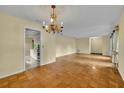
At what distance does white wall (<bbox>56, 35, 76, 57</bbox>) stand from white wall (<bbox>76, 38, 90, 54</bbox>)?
3.22ft

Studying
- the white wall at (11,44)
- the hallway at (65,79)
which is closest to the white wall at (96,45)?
the hallway at (65,79)

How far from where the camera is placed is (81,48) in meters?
11.2

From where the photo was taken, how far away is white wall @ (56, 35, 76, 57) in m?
7.93

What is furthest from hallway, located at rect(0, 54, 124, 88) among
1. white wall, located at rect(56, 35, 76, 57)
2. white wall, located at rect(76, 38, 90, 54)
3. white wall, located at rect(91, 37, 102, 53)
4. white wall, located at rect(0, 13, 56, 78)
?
white wall, located at rect(91, 37, 102, 53)

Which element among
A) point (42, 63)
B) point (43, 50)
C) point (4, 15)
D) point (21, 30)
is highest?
point (4, 15)

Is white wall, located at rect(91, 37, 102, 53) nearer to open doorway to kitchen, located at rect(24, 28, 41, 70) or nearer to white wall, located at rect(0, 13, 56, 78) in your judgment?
open doorway to kitchen, located at rect(24, 28, 41, 70)

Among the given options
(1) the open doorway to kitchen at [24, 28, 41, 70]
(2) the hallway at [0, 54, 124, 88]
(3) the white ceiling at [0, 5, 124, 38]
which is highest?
(3) the white ceiling at [0, 5, 124, 38]

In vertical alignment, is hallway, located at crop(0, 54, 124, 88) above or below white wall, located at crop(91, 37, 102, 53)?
below

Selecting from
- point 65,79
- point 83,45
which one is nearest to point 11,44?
point 65,79

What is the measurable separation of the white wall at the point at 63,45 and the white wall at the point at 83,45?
98 centimetres
